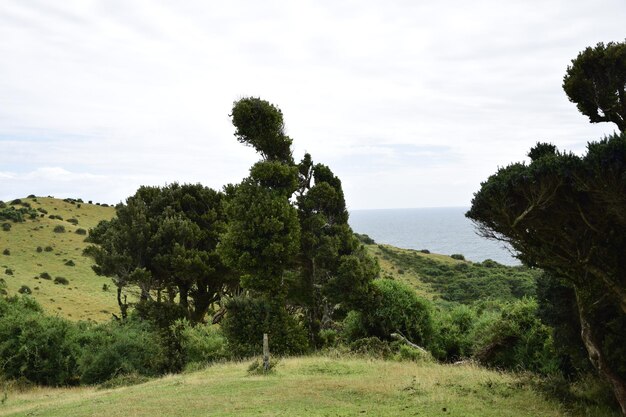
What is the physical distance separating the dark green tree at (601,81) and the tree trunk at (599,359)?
5.46 metres

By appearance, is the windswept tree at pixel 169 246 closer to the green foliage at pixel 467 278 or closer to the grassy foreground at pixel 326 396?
the grassy foreground at pixel 326 396

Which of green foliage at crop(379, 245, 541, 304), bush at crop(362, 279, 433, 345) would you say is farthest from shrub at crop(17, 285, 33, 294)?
green foliage at crop(379, 245, 541, 304)

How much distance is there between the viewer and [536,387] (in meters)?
14.5

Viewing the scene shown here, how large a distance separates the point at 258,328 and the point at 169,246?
1271 cm

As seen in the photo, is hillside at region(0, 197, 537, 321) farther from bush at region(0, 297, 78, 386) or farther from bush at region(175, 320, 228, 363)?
bush at region(0, 297, 78, 386)

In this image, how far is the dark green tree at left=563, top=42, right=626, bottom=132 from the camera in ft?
43.8

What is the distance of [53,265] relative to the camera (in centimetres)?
6544

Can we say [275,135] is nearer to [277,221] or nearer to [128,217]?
[277,221]

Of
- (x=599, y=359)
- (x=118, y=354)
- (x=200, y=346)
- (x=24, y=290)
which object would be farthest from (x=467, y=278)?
(x=599, y=359)

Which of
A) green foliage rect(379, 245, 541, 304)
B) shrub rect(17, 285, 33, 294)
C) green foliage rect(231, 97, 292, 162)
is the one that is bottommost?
green foliage rect(379, 245, 541, 304)

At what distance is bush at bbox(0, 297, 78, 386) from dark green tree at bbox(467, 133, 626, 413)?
84.0 feet

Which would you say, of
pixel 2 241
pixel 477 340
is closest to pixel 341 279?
pixel 477 340

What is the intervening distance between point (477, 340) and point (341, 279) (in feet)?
25.4

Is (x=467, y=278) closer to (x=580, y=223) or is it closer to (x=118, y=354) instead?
(x=118, y=354)
